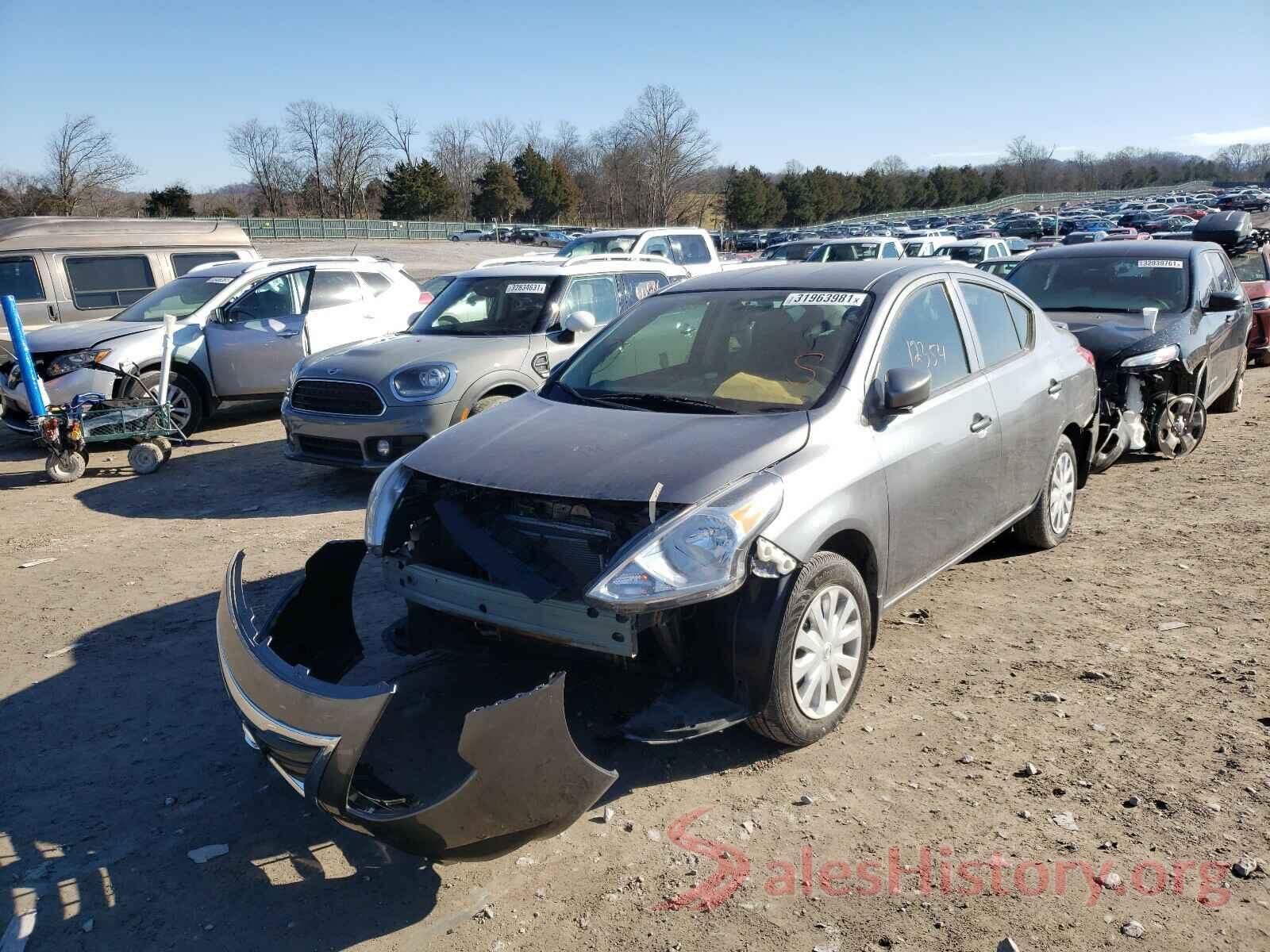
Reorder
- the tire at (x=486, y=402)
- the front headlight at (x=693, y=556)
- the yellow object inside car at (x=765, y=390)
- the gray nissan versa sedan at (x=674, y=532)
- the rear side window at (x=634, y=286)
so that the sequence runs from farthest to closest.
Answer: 1. the rear side window at (x=634, y=286)
2. the tire at (x=486, y=402)
3. the yellow object inside car at (x=765, y=390)
4. the front headlight at (x=693, y=556)
5. the gray nissan versa sedan at (x=674, y=532)

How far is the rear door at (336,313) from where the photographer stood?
10.9m

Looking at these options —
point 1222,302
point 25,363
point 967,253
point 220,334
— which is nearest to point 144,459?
point 25,363

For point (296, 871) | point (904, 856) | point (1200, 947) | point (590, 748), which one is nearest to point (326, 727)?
point (296, 871)

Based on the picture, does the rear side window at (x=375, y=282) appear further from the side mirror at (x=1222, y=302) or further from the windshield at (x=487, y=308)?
the side mirror at (x=1222, y=302)

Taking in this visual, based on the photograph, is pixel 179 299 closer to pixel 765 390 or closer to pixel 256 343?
pixel 256 343

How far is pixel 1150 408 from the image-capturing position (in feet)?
26.6

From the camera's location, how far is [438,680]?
4.39 meters

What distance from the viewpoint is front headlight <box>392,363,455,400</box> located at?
7.63 m

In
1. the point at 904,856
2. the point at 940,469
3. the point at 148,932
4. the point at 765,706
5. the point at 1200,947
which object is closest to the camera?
the point at 1200,947

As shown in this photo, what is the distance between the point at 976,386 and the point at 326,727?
3.48 m

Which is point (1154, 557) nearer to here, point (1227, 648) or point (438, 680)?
point (1227, 648)

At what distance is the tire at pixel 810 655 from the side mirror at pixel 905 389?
76 centimetres

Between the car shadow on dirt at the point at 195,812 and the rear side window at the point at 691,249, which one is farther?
the rear side window at the point at 691,249

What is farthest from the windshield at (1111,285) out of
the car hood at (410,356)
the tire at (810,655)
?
the tire at (810,655)
